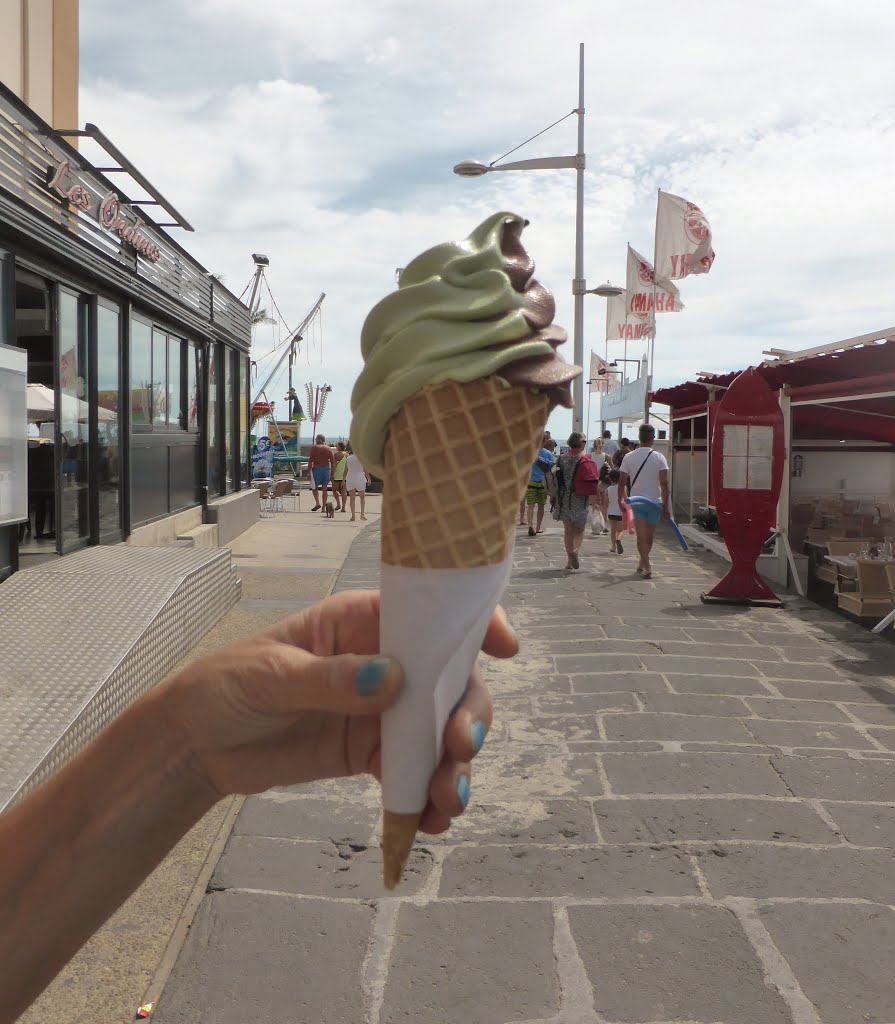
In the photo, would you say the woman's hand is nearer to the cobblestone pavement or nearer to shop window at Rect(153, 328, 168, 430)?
the cobblestone pavement

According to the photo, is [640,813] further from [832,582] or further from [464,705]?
[832,582]

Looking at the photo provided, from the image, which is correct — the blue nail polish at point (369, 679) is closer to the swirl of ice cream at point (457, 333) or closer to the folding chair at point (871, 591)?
the swirl of ice cream at point (457, 333)

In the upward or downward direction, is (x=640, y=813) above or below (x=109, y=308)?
below

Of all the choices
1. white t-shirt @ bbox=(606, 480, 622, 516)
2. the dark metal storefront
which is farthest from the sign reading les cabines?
white t-shirt @ bbox=(606, 480, 622, 516)

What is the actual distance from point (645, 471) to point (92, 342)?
6.69m

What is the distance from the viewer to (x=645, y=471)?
11.2 meters

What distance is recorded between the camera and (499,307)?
5.12ft

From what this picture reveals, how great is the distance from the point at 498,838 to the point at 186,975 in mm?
1517

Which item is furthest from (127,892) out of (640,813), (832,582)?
(832,582)

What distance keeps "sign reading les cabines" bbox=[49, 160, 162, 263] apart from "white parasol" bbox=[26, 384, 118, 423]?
6.20ft

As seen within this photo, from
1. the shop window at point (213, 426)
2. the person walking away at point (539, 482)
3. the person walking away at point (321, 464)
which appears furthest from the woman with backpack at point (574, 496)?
the person walking away at point (321, 464)

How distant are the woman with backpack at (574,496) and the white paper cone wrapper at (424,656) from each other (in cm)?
998

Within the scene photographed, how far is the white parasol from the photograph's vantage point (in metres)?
8.95

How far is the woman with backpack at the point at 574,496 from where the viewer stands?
37.7 feet
